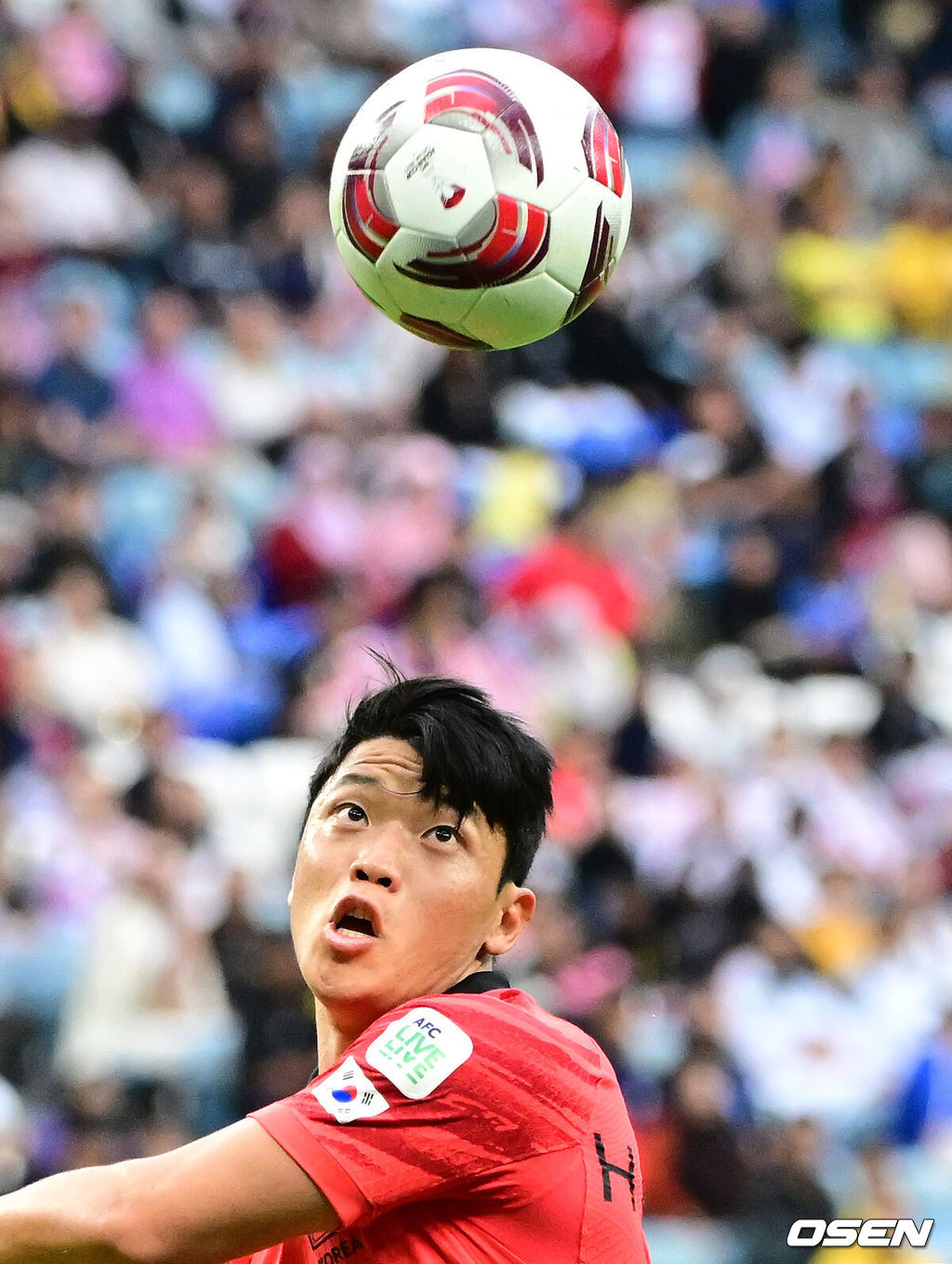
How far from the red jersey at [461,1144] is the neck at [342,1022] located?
0.08m

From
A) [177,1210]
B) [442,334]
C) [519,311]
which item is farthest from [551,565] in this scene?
[177,1210]

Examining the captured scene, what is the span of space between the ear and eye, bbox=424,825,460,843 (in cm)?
13

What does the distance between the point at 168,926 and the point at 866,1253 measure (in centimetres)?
289

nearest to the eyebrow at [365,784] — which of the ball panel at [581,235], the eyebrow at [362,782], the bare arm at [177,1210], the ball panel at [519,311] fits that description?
the eyebrow at [362,782]

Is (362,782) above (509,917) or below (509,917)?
above

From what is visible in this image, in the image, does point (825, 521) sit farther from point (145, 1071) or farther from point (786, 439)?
point (145, 1071)

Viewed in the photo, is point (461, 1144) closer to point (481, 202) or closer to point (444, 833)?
point (444, 833)

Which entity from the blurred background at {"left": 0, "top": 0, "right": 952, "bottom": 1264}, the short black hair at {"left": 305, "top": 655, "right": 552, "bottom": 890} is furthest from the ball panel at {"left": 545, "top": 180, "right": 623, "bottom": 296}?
the blurred background at {"left": 0, "top": 0, "right": 952, "bottom": 1264}

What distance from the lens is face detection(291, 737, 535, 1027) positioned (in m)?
2.75

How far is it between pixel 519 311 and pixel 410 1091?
189 centimetres

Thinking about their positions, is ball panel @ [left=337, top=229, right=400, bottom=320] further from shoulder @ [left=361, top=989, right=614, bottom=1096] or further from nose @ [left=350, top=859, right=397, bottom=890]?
shoulder @ [left=361, top=989, right=614, bottom=1096]

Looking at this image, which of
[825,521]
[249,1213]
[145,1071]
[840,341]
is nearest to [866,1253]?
[145,1071]

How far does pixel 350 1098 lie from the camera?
98.2 inches

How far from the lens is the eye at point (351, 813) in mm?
2883
